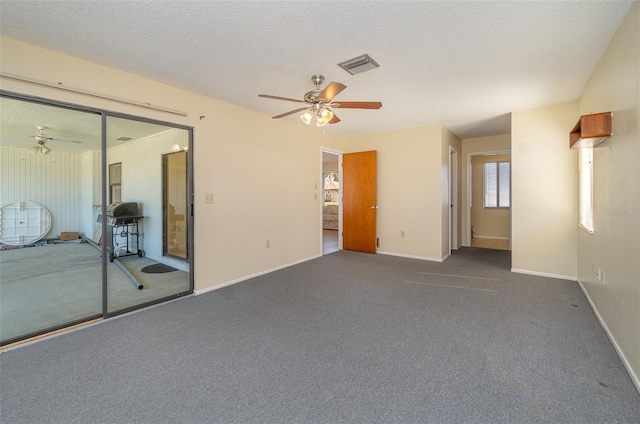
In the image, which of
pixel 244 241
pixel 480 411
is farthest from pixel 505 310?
pixel 244 241

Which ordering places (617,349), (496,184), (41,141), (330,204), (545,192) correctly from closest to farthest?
(617,349) < (41,141) < (545,192) < (496,184) < (330,204)

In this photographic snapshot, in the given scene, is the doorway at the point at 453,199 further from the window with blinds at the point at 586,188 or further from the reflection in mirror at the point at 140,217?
the reflection in mirror at the point at 140,217

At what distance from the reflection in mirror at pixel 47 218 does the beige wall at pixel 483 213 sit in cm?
A: 781

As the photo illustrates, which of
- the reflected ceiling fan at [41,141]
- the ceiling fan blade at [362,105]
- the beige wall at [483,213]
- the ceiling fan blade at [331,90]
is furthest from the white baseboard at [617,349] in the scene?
the reflected ceiling fan at [41,141]

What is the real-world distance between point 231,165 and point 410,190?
128 inches

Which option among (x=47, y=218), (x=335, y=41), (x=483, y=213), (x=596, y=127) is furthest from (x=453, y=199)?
(x=47, y=218)

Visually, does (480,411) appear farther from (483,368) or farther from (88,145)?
(88,145)

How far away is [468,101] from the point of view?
12.3ft

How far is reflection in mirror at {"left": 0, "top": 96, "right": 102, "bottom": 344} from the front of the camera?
2.45 m

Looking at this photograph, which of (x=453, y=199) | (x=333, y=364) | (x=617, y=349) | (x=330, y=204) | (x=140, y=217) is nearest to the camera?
(x=333, y=364)

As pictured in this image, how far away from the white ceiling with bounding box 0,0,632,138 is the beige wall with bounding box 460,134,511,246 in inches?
99.4

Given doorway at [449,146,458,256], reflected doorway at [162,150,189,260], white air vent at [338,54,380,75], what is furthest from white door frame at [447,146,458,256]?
reflected doorway at [162,150,189,260]

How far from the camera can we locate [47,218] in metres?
2.74

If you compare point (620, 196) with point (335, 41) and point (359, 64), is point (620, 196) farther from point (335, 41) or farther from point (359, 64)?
point (335, 41)
